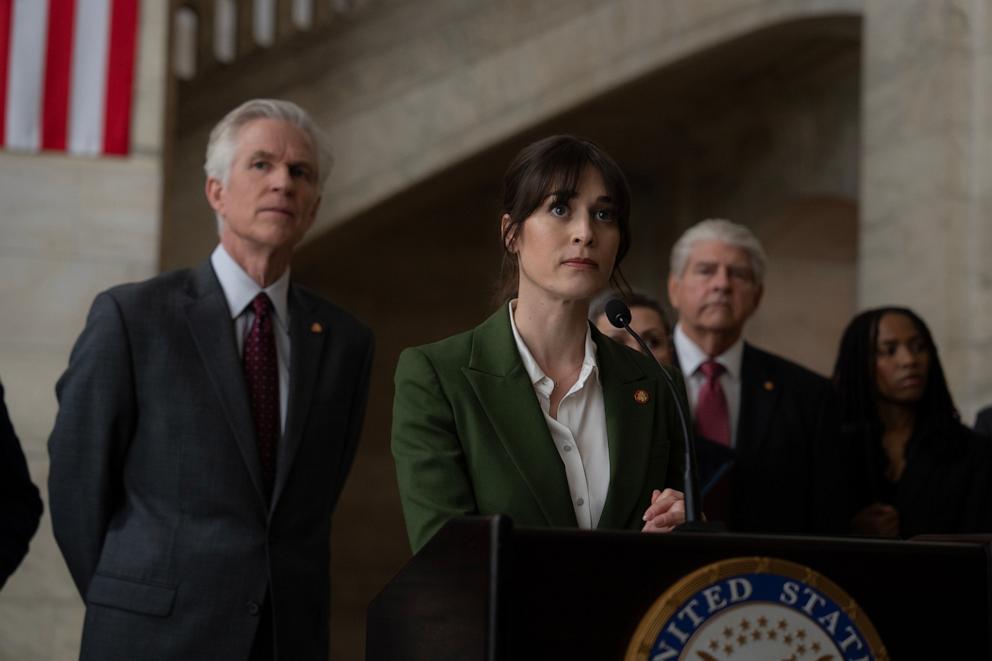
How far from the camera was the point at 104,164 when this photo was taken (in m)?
5.65

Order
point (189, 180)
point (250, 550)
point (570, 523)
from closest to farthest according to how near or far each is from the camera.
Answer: point (570, 523) → point (250, 550) → point (189, 180)

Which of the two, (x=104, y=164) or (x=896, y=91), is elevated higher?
(x=896, y=91)

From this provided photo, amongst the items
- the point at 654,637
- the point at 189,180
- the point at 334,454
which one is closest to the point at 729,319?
the point at 334,454

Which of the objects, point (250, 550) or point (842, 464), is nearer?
point (250, 550)

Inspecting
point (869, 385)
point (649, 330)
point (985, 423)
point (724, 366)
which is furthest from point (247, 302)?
point (985, 423)

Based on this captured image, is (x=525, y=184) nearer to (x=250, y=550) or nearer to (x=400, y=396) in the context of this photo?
(x=400, y=396)

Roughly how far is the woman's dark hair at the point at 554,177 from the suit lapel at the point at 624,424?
0.56 feet

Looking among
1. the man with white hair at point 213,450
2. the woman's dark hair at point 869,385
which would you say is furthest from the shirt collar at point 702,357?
the man with white hair at point 213,450

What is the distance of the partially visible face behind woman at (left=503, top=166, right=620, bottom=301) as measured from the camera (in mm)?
2277

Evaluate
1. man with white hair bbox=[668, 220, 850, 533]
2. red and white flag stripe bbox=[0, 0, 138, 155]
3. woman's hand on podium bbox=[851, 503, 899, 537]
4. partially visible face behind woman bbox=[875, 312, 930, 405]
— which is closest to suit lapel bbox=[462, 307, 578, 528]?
man with white hair bbox=[668, 220, 850, 533]

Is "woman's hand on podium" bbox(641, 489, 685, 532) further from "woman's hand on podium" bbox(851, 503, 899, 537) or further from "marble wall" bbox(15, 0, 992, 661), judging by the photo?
"marble wall" bbox(15, 0, 992, 661)

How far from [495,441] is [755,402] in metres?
1.76

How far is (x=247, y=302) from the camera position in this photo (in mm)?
3193

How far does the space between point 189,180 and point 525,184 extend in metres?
Answer: 5.08
